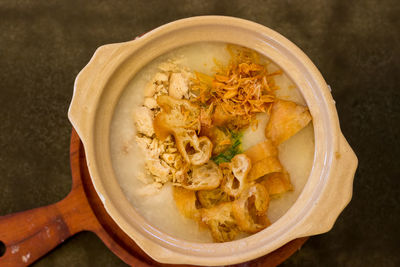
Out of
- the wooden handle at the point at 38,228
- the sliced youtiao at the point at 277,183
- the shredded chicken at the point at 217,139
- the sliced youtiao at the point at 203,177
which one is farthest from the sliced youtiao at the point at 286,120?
the wooden handle at the point at 38,228

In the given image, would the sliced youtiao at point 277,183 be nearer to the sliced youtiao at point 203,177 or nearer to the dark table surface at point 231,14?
the sliced youtiao at point 203,177

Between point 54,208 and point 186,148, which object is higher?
point 186,148

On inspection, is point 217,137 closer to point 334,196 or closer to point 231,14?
point 334,196

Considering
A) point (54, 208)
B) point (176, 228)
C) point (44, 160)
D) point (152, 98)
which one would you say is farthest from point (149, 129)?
point (44, 160)

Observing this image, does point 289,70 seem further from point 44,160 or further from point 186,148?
point 44,160

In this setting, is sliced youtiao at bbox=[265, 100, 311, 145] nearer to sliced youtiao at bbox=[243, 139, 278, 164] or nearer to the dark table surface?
sliced youtiao at bbox=[243, 139, 278, 164]

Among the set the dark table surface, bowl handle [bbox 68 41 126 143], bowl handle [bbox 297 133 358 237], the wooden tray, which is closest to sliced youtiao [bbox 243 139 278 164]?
bowl handle [bbox 297 133 358 237]
